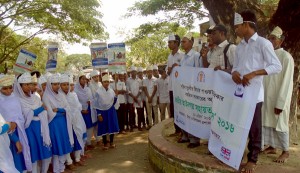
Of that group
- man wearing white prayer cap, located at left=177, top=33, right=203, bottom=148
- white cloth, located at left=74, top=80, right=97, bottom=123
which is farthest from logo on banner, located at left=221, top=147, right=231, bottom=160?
white cloth, located at left=74, top=80, right=97, bottom=123

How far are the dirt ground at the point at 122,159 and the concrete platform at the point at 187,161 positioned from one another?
16.7 inches

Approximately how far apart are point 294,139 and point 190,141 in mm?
1915

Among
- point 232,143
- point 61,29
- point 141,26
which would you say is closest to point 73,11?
point 61,29

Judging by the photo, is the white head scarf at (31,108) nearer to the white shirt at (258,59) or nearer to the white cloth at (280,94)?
the white shirt at (258,59)

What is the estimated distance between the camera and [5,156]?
4191 mm

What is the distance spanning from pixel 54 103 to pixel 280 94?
3.77 meters

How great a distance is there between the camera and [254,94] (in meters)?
3.62

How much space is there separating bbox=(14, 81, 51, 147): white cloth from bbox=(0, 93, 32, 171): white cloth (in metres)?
0.12

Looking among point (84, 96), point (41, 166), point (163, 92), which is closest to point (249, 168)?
point (41, 166)

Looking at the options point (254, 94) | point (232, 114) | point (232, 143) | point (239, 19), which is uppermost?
point (239, 19)

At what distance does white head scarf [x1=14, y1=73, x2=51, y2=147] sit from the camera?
4.88 meters

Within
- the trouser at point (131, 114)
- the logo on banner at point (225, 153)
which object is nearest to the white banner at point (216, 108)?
the logo on banner at point (225, 153)

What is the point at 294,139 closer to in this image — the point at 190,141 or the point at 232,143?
the point at 190,141

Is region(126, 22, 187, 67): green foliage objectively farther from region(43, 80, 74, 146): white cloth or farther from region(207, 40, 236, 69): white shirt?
region(207, 40, 236, 69): white shirt
